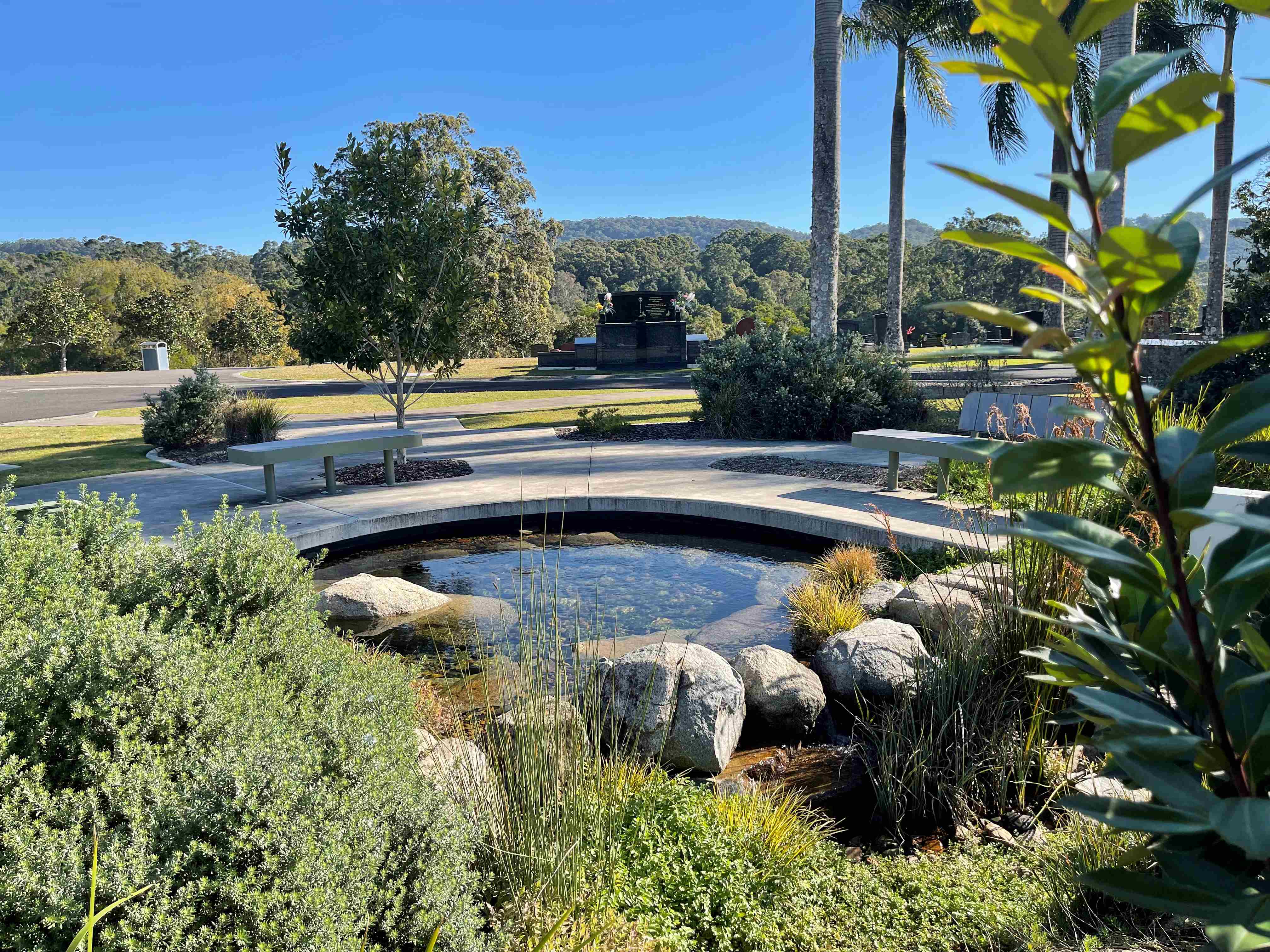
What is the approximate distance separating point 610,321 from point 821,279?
16.0m

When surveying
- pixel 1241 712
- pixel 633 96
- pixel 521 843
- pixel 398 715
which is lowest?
pixel 521 843

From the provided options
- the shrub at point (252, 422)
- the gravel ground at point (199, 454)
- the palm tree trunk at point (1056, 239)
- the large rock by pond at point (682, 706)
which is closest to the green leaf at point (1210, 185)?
the large rock by pond at point (682, 706)

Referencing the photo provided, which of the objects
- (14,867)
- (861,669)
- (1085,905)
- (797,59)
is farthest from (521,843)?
(797,59)

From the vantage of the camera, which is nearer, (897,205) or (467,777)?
(467,777)

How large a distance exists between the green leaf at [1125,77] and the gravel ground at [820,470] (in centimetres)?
746

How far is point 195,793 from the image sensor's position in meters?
1.70

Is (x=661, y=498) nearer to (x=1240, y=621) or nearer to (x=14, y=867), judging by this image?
(x=14, y=867)

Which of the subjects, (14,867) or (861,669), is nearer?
(14,867)

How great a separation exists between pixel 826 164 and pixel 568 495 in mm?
7882

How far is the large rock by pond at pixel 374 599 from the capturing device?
17.7ft

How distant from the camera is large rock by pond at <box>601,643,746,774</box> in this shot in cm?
365

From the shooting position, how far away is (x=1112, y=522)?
17.5 ft

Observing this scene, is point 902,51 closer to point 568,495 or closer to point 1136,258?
point 568,495

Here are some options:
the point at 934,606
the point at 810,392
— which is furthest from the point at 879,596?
the point at 810,392
